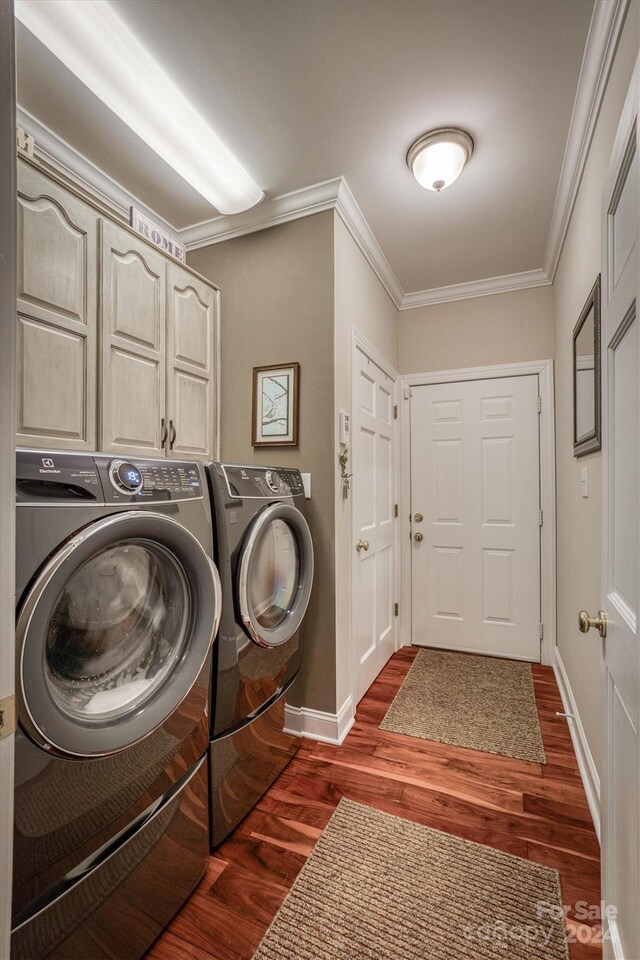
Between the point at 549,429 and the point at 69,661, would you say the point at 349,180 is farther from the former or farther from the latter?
the point at 69,661

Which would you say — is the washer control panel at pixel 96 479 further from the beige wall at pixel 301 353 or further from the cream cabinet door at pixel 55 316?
the beige wall at pixel 301 353

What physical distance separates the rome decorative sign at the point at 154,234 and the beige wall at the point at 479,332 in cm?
181

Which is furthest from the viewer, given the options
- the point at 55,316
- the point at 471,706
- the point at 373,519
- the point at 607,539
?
the point at 373,519

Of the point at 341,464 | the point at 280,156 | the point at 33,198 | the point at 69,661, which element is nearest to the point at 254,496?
the point at 341,464

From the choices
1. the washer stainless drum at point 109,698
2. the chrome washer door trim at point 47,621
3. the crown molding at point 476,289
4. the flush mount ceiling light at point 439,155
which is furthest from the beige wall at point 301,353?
the crown molding at point 476,289

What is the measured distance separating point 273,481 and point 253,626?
A: 0.56 metres

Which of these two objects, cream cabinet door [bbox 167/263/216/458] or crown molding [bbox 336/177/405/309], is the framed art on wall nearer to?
crown molding [bbox 336/177/405/309]

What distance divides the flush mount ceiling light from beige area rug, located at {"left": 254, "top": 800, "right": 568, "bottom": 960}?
98.5 inches

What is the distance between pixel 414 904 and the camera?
4.23 ft

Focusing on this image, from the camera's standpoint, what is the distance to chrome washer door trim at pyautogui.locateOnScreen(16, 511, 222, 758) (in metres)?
0.83

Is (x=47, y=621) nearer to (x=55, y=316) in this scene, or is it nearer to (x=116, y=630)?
(x=116, y=630)

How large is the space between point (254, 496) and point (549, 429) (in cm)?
221

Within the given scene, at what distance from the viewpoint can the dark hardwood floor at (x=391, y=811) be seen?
4.06 ft

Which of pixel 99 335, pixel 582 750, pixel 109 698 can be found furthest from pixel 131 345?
pixel 582 750
